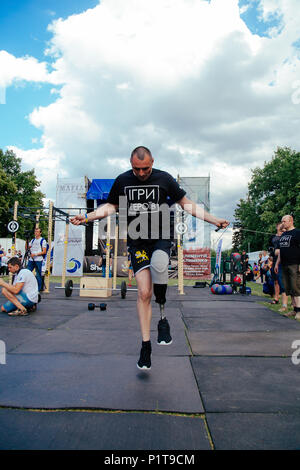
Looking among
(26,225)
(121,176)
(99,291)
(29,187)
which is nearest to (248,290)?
(99,291)

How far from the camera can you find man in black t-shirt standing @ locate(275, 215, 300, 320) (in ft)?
17.9

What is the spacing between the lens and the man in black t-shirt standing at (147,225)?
256 centimetres

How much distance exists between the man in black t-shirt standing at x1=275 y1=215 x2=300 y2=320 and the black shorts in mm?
3653

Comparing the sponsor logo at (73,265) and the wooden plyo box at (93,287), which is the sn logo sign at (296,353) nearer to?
the wooden plyo box at (93,287)

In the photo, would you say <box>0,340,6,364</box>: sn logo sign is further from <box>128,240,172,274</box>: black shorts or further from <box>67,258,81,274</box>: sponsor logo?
<box>67,258,81,274</box>: sponsor logo

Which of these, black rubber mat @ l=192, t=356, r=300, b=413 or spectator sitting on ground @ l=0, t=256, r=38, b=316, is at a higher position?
spectator sitting on ground @ l=0, t=256, r=38, b=316

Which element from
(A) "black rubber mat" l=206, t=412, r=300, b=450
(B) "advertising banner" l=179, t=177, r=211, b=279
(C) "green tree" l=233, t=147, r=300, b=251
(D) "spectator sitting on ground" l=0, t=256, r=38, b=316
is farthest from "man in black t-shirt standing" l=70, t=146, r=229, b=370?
(C) "green tree" l=233, t=147, r=300, b=251

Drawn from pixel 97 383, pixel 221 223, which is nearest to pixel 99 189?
pixel 221 223

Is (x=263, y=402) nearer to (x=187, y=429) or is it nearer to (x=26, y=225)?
(x=187, y=429)

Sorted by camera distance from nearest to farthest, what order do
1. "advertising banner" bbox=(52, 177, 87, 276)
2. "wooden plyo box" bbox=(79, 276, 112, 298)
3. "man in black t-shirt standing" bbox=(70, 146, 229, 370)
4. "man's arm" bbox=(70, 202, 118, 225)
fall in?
1. "man in black t-shirt standing" bbox=(70, 146, 229, 370)
2. "man's arm" bbox=(70, 202, 118, 225)
3. "wooden plyo box" bbox=(79, 276, 112, 298)
4. "advertising banner" bbox=(52, 177, 87, 276)

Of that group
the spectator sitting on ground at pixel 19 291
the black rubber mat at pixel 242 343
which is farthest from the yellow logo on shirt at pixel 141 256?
the spectator sitting on ground at pixel 19 291

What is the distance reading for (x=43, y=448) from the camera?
4.51 feet

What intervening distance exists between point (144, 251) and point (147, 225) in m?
0.22

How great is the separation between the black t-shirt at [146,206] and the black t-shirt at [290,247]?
3.63 metres
